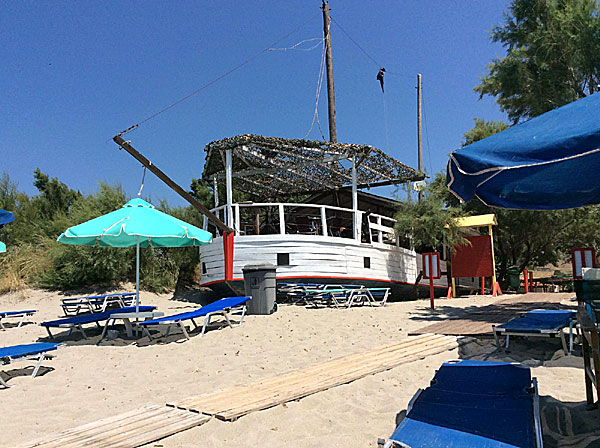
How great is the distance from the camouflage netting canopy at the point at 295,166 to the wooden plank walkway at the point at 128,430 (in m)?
11.2

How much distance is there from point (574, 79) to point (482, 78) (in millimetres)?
3594

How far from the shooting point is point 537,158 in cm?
285

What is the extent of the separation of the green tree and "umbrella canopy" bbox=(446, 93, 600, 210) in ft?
41.1

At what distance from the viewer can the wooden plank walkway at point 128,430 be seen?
355cm

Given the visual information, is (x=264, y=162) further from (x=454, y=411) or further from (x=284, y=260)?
(x=454, y=411)

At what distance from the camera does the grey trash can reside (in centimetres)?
1123

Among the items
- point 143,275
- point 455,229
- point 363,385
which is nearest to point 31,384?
point 363,385

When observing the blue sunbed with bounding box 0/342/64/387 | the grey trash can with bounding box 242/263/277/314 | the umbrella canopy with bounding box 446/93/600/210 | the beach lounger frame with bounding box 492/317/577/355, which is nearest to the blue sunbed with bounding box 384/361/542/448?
the umbrella canopy with bounding box 446/93/600/210

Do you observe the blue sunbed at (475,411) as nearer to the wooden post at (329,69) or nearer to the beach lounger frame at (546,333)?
the beach lounger frame at (546,333)

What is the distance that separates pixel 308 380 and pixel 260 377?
774mm

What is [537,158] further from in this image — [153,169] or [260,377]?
[153,169]

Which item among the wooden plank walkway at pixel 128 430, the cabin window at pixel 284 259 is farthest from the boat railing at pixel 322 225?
the wooden plank walkway at pixel 128 430

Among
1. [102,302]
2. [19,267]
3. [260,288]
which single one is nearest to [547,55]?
[260,288]

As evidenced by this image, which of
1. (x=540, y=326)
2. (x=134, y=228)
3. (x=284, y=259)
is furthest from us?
(x=284, y=259)
